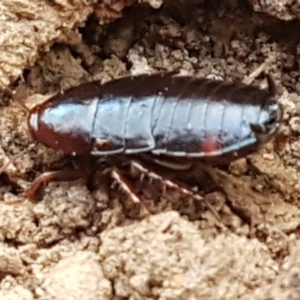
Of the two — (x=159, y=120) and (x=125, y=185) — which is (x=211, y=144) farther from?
(x=125, y=185)

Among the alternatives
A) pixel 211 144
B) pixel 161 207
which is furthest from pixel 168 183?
pixel 211 144

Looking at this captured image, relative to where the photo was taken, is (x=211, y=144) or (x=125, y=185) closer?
(x=211, y=144)

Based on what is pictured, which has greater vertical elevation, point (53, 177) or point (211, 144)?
point (211, 144)

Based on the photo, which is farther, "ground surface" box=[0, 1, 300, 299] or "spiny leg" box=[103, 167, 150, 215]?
"spiny leg" box=[103, 167, 150, 215]

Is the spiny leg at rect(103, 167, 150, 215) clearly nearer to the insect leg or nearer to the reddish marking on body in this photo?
the insect leg

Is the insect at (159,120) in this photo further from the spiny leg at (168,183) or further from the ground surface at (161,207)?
the ground surface at (161,207)

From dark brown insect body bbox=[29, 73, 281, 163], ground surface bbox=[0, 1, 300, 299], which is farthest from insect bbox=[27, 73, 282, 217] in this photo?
ground surface bbox=[0, 1, 300, 299]

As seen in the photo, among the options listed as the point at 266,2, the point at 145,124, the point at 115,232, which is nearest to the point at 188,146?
the point at 145,124

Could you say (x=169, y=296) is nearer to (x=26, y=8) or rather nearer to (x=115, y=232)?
(x=115, y=232)
